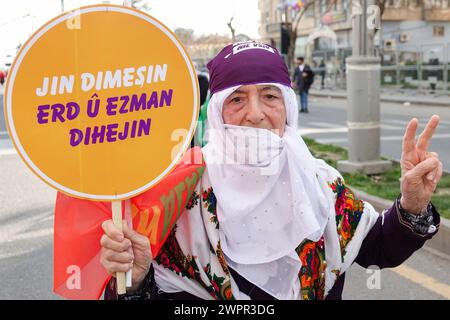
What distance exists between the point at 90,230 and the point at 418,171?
970 mm

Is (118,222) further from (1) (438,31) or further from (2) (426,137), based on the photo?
(1) (438,31)

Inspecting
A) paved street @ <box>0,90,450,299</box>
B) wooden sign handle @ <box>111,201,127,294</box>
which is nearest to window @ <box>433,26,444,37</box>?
paved street @ <box>0,90,450,299</box>

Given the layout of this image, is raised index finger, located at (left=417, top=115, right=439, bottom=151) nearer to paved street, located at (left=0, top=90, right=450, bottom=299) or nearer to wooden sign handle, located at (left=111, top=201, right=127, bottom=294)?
paved street, located at (left=0, top=90, right=450, bottom=299)

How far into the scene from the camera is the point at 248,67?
1.81 meters

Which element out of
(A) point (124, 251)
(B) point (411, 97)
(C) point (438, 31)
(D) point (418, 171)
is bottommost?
(B) point (411, 97)

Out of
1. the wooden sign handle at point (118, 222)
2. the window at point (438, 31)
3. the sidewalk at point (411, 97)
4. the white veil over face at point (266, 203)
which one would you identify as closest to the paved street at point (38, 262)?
the white veil over face at point (266, 203)

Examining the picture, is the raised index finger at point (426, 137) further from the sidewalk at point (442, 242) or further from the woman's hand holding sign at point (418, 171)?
the sidewalk at point (442, 242)

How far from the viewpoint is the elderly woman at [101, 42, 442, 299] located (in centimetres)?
176

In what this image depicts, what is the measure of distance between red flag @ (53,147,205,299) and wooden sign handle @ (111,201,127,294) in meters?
0.06

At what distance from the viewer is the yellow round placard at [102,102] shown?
153 centimetres

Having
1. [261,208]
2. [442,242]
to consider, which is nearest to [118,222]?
[261,208]

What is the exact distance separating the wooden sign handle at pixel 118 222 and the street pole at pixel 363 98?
254 inches

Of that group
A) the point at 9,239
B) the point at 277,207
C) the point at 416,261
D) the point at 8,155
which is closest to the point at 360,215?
the point at 277,207

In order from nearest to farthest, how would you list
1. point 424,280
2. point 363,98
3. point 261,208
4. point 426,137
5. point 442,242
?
1. point 261,208
2. point 426,137
3. point 424,280
4. point 442,242
5. point 363,98
